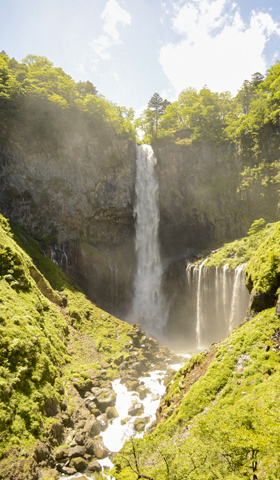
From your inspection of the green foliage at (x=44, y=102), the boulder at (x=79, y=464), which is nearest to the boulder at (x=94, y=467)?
the boulder at (x=79, y=464)

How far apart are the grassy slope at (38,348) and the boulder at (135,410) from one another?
3.86 metres

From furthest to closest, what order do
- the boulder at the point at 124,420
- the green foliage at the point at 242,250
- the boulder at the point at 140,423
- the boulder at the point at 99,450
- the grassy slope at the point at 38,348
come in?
1. the green foliage at the point at 242,250
2. the boulder at the point at 124,420
3. the boulder at the point at 140,423
4. the boulder at the point at 99,450
5. the grassy slope at the point at 38,348

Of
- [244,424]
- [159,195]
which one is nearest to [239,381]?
[244,424]

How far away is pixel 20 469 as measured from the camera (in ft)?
30.0

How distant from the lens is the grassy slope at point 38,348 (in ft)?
33.9

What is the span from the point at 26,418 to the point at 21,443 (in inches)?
38.8

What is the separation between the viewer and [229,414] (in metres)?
6.40

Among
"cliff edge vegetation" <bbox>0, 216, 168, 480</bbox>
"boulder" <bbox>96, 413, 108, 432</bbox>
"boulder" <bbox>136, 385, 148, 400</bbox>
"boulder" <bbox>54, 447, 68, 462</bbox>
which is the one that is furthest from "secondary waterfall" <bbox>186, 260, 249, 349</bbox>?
"boulder" <bbox>54, 447, 68, 462</bbox>

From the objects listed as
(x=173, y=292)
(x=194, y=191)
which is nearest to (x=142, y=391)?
(x=173, y=292)

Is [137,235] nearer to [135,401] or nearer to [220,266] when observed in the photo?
[220,266]

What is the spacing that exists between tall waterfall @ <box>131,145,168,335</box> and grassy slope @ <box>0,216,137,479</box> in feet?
36.5

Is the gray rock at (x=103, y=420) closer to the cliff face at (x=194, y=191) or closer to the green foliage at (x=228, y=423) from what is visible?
the green foliage at (x=228, y=423)

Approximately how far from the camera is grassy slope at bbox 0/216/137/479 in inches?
407

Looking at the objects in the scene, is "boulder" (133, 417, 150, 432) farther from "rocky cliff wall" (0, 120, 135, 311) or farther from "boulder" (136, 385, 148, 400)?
"rocky cliff wall" (0, 120, 135, 311)
